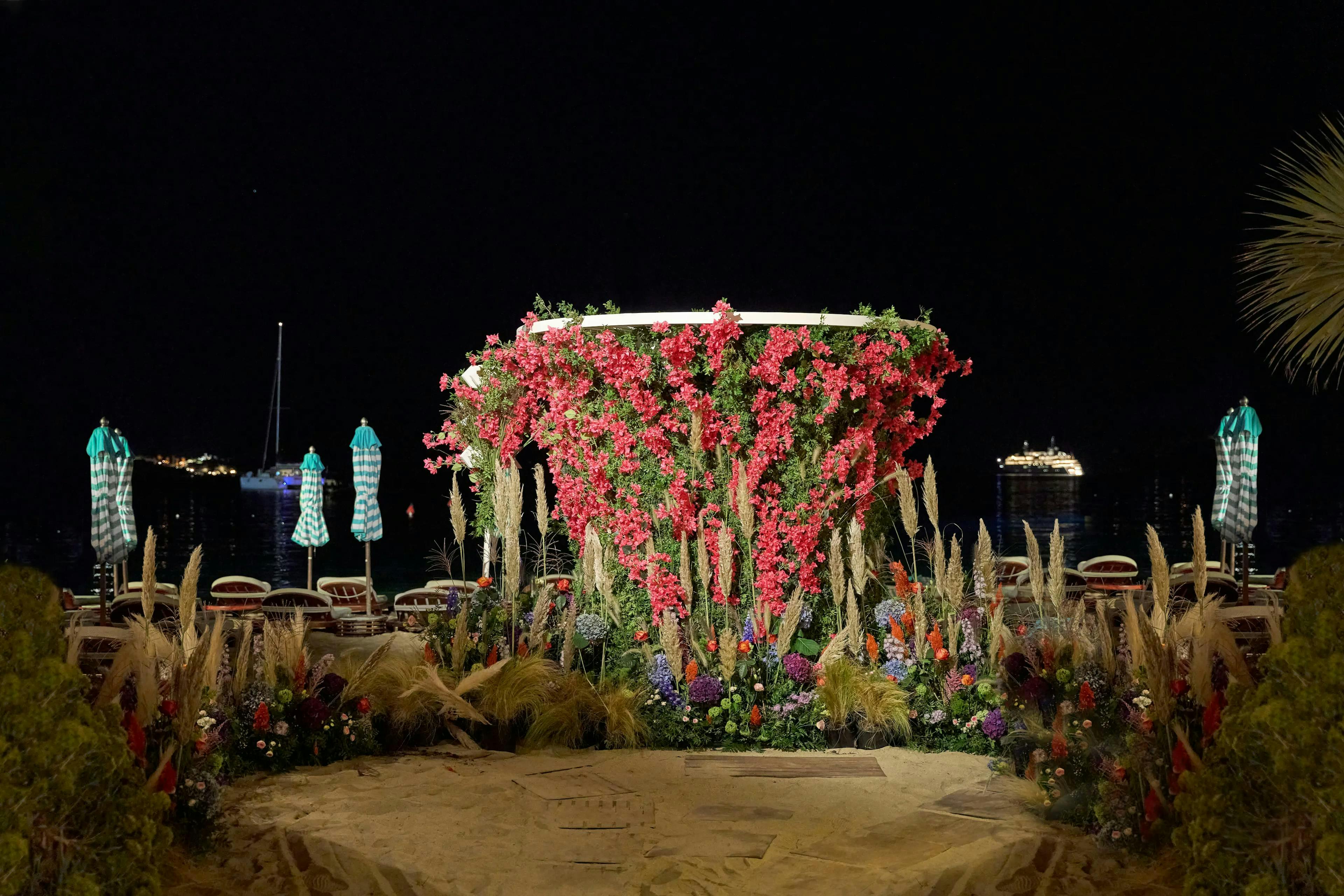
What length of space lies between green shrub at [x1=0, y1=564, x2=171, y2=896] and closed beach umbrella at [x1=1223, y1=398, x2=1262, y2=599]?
10742mm

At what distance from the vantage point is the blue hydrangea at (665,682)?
20.4ft

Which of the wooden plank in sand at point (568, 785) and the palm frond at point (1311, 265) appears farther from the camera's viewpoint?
the wooden plank in sand at point (568, 785)

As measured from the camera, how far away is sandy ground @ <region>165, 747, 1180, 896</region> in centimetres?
391

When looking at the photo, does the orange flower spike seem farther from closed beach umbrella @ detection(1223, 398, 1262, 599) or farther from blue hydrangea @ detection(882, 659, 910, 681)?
closed beach umbrella @ detection(1223, 398, 1262, 599)

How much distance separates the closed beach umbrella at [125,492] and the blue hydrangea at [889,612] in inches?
333

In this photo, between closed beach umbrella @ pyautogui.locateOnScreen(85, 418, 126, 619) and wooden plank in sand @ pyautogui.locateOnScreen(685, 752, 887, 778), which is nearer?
wooden plank in sand @ pyautogui.locateOnScreen(685, 752, 887, 778)

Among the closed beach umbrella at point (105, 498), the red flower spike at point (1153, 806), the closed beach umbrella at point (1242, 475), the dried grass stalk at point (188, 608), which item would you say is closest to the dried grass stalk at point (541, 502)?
the dried grass stalk at point (188, 608)

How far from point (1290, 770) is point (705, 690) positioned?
379cm

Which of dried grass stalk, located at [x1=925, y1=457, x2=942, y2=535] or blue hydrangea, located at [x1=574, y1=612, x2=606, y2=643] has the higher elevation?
dried grass stalk, located at [x1=925, y1=457, x2=942, y2=535]

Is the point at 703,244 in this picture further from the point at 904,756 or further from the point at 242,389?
the point at 242,389

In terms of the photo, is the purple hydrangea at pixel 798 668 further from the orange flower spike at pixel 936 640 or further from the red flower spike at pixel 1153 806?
the red flower spike at pixel 1153 806

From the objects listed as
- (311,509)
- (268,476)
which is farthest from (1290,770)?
(268,476)

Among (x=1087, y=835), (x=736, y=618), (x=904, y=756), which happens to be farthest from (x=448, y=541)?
(x=1087, y=835)

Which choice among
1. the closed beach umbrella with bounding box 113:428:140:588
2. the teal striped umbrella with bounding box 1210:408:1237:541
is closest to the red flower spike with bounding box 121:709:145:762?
the closed beach umbrella with bounding box 113:428:140:588
